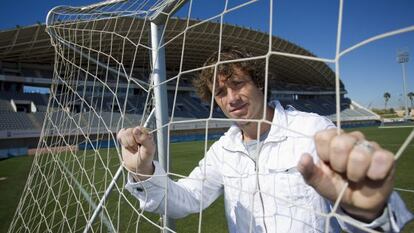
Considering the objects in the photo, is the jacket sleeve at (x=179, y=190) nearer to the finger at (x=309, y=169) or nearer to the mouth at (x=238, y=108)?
the mouth at (x=238, y=108)

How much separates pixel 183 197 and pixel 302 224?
0.54 m

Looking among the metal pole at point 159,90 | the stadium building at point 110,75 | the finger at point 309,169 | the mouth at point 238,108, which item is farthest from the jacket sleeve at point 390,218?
the stadium building at point 110,75

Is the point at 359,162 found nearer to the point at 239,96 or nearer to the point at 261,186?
the point at 261,186

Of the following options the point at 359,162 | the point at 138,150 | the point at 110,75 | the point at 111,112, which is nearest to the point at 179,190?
the point at 138,150

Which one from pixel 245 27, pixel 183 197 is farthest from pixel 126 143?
pixel 245 27

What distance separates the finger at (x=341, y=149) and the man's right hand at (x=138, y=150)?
786 mm

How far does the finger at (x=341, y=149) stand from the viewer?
51 cm

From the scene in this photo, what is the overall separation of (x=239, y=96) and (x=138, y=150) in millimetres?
471

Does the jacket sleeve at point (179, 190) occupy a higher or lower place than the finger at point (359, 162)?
lower

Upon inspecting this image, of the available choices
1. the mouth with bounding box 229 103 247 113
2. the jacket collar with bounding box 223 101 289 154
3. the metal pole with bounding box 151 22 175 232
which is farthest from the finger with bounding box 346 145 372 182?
the metal pole with bounding box 151 22 175 232

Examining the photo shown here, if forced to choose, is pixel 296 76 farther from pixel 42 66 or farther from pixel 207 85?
pixel 207 85

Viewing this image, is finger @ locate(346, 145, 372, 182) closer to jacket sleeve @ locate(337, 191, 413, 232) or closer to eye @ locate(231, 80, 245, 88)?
jacket sleeve @ locate(337, 191, 413, 232)

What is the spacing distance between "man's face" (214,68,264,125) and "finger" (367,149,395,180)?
31.3 inches

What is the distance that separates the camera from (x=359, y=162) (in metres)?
0.49
